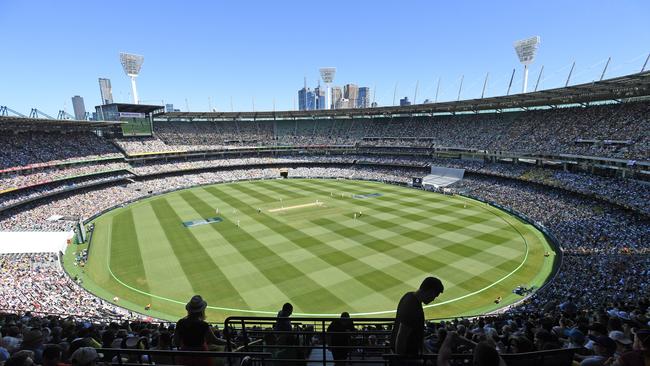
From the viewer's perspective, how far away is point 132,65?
250 ft

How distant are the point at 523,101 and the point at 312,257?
4746 centimetres

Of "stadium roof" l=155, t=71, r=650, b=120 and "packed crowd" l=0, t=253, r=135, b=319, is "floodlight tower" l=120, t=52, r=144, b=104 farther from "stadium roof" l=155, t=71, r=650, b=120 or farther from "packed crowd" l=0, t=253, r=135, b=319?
"packed crowd" l=0, t=253, r=135, b=319

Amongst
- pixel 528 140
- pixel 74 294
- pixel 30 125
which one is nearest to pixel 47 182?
pixel 30 125

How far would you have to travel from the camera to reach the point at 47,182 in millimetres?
45500

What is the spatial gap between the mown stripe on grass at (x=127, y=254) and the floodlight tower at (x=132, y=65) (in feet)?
155

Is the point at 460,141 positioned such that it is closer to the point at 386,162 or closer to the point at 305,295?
the point at 386,162

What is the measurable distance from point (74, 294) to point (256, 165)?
5556cm

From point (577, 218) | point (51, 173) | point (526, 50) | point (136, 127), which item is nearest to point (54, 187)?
point (51, 173)

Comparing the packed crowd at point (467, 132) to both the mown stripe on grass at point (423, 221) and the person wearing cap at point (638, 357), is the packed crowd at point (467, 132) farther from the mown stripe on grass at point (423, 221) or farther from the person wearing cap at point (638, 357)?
the person wearing cap at point (638, 357)

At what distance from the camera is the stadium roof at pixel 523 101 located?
36.8m

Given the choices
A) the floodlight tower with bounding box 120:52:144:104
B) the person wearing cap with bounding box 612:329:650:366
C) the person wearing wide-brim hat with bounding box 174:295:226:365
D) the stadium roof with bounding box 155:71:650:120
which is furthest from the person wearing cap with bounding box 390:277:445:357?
the floodlight tower with bounding box 120:52:144:104

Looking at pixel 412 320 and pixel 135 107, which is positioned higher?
pixel 135 107

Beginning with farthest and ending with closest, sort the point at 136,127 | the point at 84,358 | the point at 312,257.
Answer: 1. the point at 136,127
2. the point at 312,257
3. the point at 84,358

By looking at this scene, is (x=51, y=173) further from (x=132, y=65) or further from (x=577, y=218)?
(x=577, y=218)
